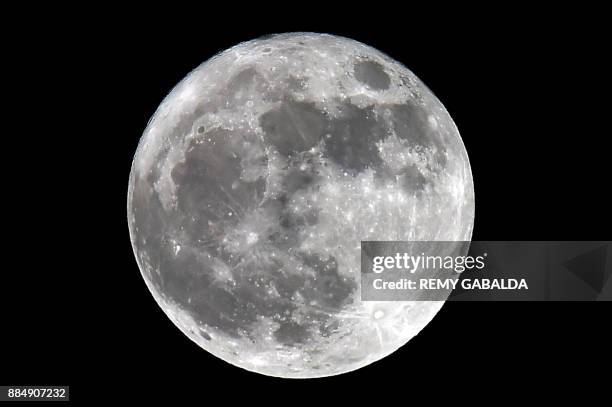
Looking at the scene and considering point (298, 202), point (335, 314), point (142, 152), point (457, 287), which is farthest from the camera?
point (457, 287)

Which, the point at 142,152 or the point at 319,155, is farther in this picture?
the point at 142,152

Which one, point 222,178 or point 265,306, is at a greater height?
point 222,178

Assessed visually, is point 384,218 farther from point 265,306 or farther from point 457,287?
point 457,287

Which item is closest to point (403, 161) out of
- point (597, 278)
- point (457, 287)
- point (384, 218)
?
point (384, 218)

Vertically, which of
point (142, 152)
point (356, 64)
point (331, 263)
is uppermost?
point (356, 64)

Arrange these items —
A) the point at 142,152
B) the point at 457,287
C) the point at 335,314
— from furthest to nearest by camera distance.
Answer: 1. the point at 457,287
2. the point at 142,152
3. the point at 335,314

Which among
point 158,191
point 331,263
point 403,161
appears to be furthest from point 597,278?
point 158,191
